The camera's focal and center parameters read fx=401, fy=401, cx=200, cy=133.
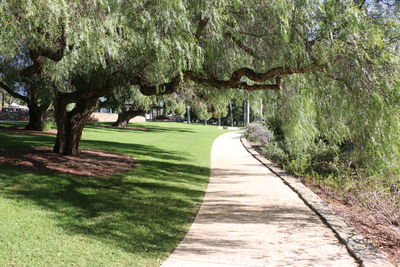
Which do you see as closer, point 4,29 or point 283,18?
point 4,29

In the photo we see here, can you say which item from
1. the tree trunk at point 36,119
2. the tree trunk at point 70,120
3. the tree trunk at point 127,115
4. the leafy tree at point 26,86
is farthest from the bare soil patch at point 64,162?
the tree trunk at point 127,115

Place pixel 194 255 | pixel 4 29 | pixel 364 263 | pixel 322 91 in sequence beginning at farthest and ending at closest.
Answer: pixel 322 91 → pixel 4 29 → pixel 194 255 → pixel 364 263

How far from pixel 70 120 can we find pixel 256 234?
859cm

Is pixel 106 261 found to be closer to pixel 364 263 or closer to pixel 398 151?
pixel 364 263

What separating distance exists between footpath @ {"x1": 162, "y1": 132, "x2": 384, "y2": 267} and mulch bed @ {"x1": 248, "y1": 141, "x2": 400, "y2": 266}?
554mm

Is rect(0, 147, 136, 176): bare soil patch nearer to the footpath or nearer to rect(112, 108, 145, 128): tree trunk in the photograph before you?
the footpath

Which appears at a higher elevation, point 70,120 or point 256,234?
point 70,120

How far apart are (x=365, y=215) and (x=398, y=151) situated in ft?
4.29

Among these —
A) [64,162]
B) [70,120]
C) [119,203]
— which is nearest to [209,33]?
[119,203]

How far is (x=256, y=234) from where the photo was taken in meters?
6.26

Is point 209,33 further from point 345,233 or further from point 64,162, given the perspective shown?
point 64,162

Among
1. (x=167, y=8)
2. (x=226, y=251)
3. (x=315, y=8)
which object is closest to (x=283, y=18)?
(x=315, y=8)

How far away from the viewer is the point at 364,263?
4.88 m

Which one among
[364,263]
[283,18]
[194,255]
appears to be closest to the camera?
[364,263]
